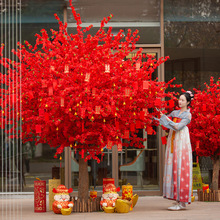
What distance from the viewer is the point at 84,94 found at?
7.46m

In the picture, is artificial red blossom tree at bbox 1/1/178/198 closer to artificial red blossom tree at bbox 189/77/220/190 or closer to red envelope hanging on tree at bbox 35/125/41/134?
red envelope hanging on tree at bbox 35/125/41/134

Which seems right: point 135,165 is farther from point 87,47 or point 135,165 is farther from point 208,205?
point 87,47

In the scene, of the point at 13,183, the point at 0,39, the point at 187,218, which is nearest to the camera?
the point at 0,39

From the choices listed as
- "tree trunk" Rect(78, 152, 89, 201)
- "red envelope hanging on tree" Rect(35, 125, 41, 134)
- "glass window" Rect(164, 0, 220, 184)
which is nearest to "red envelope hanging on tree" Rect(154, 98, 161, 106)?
"tree trunk" Rect(78, 152, 89, 201)

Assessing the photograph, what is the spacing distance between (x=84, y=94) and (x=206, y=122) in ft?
9.45

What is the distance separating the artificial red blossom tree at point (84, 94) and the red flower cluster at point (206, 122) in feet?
4.87

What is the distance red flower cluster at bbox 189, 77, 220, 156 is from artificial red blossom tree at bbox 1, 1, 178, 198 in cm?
148

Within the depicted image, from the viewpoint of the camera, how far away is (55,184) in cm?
848

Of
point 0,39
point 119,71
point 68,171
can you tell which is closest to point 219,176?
point 68,171

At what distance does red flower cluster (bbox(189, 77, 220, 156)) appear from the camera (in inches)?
367

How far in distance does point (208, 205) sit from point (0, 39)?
549cm

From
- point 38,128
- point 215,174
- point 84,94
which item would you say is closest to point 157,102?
point 84,94

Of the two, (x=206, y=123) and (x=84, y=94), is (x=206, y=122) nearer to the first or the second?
(x=206, y=123)

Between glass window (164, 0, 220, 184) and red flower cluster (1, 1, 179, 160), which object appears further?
glass window (164, 0, 220, 184)
